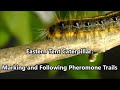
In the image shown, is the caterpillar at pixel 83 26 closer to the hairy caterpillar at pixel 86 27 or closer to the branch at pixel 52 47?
the hairy caterpillar at pixel 86 27

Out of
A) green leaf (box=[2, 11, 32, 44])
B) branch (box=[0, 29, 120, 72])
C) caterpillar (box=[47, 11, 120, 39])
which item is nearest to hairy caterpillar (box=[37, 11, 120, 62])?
caterpillar (box=[47, 11, 120, 39])

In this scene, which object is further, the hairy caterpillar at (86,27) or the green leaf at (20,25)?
the hairy caterpillar at (86,27)

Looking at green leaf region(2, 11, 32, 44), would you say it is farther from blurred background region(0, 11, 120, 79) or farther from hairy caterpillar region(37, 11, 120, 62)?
hairy caterpillar region(37, 11, 120, 62)

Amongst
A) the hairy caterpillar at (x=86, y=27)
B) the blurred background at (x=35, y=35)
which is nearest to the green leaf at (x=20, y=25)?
the blurred background at (x=35, y=35)

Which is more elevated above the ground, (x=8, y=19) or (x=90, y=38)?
(x=8, y=19)

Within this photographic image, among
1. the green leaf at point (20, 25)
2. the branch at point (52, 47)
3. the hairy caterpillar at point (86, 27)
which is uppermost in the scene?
the green leaf at point (20, 25)
